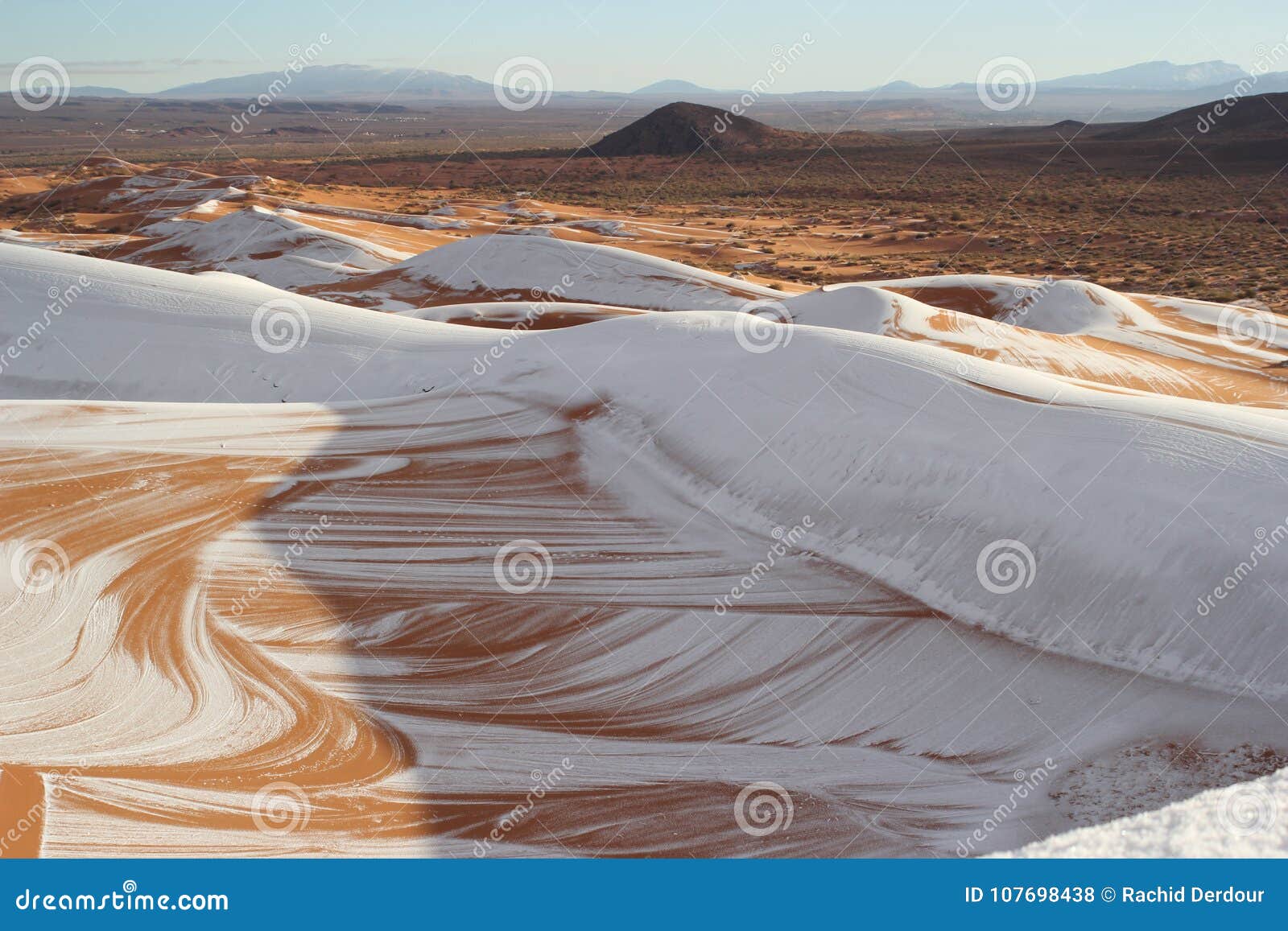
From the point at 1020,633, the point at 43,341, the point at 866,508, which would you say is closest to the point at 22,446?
the point at 43,341

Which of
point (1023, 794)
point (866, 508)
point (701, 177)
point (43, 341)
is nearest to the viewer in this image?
point (1023, 794)

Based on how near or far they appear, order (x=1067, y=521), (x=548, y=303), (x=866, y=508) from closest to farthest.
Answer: (x=1067, y=521), (x=866, y=508), (x=548, y=303)

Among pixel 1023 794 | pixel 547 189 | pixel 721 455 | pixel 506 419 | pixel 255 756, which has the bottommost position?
pixel 1023 794

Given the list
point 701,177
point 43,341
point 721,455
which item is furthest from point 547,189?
point 721,455

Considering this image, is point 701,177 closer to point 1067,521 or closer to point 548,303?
point 548,303

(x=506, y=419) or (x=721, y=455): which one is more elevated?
(x=506, y=419)

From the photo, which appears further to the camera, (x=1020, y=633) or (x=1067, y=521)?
(x=1067, y=521)

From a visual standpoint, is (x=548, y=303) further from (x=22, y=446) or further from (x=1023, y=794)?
(x=1023, y=794)
